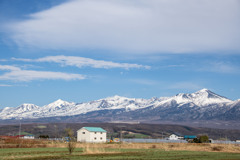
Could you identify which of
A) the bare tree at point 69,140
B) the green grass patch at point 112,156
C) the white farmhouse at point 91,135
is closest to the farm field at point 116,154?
the green grass patch at point 112,156

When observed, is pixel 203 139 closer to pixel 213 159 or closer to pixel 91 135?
pixel 91 135

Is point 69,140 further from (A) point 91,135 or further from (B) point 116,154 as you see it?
(A) point 91,135

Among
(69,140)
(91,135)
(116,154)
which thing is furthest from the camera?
(91,135)

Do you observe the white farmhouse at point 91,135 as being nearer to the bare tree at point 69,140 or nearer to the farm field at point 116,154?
the farm field at point 116,154

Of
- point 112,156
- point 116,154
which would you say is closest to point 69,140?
point 116,154

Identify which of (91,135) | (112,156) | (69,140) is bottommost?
(112,156)

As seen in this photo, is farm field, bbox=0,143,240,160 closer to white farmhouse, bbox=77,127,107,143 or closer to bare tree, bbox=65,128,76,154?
bare tree, bbox=65,128,76,154

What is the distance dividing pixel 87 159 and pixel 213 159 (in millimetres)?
19382

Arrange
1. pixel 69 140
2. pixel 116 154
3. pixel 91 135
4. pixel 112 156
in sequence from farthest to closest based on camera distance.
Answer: pixel 91 135, pixel 69 140, pixel 116 154, pixel 112 156

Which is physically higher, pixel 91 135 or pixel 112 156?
pixel 91 135

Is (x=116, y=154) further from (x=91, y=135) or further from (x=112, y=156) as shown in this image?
(x=91, y=135)

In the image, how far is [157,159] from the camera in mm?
50531

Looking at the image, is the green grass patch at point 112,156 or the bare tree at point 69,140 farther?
the bare tree at point 69,140

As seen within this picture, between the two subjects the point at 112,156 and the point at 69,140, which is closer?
the point at 112,156
